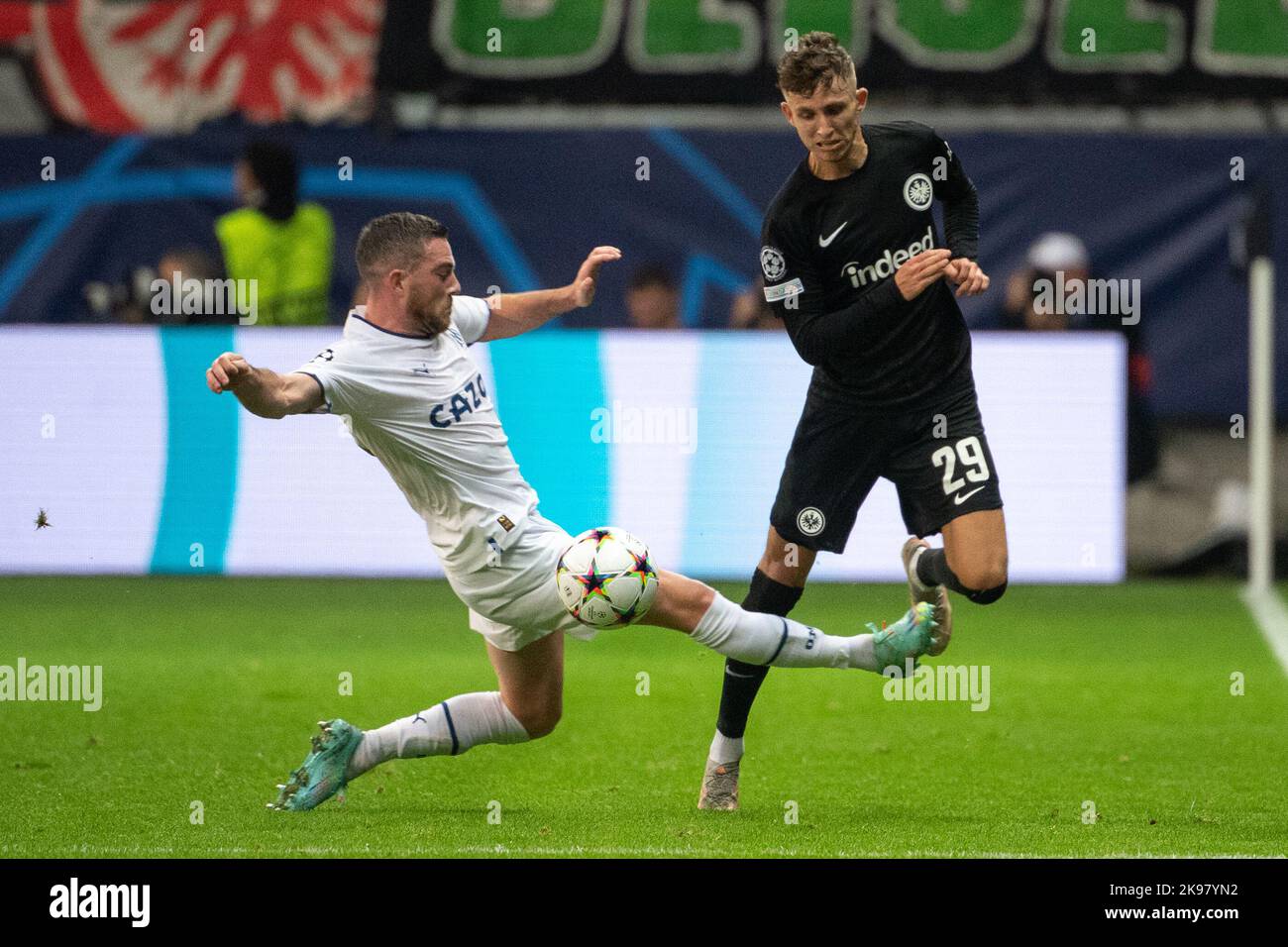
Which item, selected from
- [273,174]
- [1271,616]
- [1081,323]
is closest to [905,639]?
[1271,616]

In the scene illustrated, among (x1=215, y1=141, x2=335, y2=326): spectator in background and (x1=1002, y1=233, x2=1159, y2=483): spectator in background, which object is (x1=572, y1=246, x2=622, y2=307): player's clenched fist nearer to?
(x1=215, y1=141, x2=335, y2=326): spectator in background

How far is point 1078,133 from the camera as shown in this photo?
1416 centimetres

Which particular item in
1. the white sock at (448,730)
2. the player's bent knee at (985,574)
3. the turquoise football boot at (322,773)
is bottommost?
the turquoise football boot at (322,773)

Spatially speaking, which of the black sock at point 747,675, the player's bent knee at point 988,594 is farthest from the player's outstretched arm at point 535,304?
the player's bent knee at point 988,594

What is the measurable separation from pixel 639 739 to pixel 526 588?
199 centimetres

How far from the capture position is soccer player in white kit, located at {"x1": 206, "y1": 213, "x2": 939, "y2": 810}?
637 centimetres

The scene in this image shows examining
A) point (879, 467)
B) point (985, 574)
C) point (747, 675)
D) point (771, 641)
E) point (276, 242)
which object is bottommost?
point (747, 675)

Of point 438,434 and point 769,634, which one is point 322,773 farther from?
point 769,634

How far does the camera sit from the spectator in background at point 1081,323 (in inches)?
516

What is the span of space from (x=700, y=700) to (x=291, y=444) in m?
3.96

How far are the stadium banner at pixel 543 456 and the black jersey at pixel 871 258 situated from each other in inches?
193

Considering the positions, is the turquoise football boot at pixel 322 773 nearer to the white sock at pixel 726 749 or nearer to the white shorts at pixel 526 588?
the white shorts at pixel 526 588

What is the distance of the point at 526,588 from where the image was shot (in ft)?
21.1
